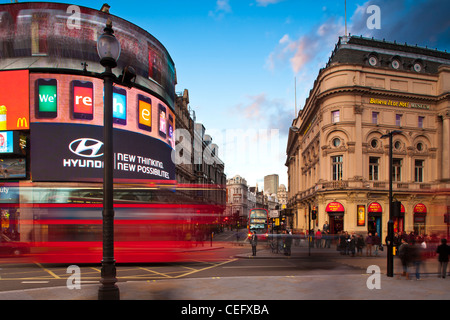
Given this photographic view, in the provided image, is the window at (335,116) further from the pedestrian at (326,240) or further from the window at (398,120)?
the pedestrian at (326,240)

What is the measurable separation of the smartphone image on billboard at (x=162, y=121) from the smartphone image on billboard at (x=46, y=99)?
14.4 metres

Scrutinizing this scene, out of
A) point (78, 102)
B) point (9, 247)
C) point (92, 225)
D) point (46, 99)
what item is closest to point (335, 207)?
point (92, 225)

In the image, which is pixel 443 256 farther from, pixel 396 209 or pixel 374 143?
pixel 374 143

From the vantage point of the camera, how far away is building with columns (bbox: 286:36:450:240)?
41.1 meters

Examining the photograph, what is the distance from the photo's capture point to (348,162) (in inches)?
1613

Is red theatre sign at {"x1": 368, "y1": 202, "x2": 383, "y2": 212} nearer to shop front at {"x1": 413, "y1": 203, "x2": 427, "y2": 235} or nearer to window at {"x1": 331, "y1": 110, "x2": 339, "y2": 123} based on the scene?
shop front at {"x1": 413, "y1": 203, "x2": 427, "y2": 235}

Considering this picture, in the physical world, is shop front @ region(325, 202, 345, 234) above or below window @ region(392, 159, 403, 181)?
below

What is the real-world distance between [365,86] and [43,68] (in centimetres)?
3728

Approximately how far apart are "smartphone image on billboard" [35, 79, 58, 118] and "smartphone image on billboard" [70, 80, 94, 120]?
1.91 meters

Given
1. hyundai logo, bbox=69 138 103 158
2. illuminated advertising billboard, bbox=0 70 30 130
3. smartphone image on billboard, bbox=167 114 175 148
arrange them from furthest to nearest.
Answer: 1. smartphone image on billboard, bbox=167 114 175 148
2. hyundai logo, bbox=69 138 103 158
3. illuminated advertising billboard, bbox=0 70 30 130

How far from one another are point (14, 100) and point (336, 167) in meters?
37.7

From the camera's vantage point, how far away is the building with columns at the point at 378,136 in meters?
41.1

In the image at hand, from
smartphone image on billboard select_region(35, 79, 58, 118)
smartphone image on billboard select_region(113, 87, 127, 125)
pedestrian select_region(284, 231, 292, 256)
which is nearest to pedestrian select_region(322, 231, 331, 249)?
pedestrian select_region(284, 231, 292, 256)

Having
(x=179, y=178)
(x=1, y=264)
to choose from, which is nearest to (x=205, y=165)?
(x=179, y=178)
